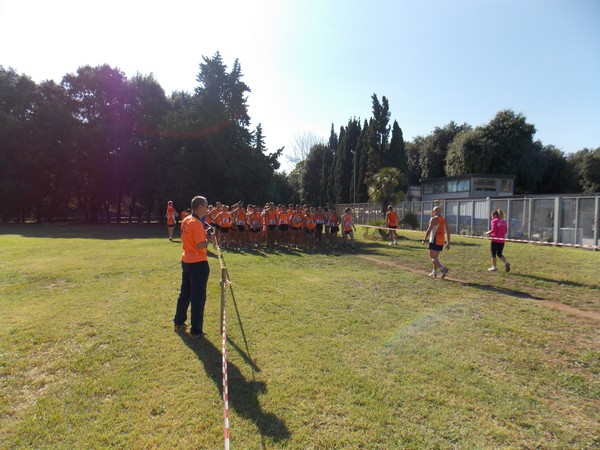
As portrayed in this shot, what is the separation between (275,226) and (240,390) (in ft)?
40.9

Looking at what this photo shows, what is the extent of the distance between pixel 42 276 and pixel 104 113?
33014 mm

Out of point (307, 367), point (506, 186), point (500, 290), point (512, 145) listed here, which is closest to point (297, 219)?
point (500, 290)

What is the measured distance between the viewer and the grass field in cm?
310

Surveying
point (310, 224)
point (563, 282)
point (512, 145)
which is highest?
point (512, 145)

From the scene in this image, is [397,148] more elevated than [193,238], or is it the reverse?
[397,148]

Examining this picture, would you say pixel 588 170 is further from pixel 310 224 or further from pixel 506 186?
pixel 310 224

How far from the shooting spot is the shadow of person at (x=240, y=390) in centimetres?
312

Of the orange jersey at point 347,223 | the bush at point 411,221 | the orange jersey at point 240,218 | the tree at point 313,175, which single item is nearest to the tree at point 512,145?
the tree at point 313,175

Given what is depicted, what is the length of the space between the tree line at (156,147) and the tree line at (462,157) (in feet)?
0.55

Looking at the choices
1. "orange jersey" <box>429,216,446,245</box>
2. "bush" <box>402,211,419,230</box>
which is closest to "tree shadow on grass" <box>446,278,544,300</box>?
"orange jersey" <box>429,216,446,245</box>

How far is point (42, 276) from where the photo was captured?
9.02 metres

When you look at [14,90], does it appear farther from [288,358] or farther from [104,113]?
[288,358]

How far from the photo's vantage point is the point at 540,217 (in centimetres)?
1964

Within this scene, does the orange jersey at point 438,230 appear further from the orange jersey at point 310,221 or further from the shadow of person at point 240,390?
the orange jersey at point 310,221
